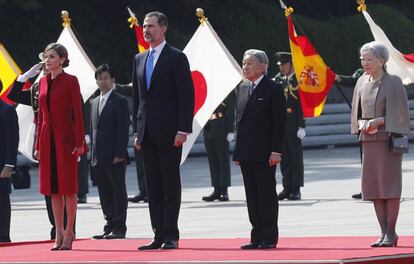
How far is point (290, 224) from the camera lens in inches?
628

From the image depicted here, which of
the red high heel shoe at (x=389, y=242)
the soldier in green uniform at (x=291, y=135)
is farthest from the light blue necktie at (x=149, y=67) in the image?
the soldier in green uniform at (x=291, y=135)

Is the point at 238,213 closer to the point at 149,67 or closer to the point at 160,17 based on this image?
the point at 149,67

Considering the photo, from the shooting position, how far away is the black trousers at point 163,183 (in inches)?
479

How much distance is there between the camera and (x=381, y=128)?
12.1 m

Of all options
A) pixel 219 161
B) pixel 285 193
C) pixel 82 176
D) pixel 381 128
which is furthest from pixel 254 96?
pixel 82 176

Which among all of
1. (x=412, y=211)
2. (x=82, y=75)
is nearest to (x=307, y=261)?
(x=412, y=211)

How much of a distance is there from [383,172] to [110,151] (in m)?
3.77

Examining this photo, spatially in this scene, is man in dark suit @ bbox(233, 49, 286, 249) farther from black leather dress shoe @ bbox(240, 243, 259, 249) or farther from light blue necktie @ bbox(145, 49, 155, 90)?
light blue necktie @ bbox(145, 49, 155, 90)

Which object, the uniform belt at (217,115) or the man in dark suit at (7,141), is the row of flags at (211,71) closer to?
the uniform belt at (217,115)

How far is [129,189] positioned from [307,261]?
13.1 meters

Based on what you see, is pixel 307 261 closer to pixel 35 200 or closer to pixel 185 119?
pixel 185 119

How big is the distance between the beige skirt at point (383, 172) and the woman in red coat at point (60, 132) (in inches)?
94.1

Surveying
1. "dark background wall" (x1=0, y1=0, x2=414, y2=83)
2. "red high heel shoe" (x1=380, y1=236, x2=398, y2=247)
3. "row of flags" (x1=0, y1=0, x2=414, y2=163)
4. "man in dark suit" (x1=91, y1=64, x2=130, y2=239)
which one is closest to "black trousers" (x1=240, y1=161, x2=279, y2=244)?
"red high heel shoe" (x1=380, y1=236, x2=398, y2=247)

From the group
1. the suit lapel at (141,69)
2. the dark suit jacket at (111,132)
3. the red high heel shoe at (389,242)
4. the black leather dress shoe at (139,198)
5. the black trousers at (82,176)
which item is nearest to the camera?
the red high heel shoe at (389,242)
